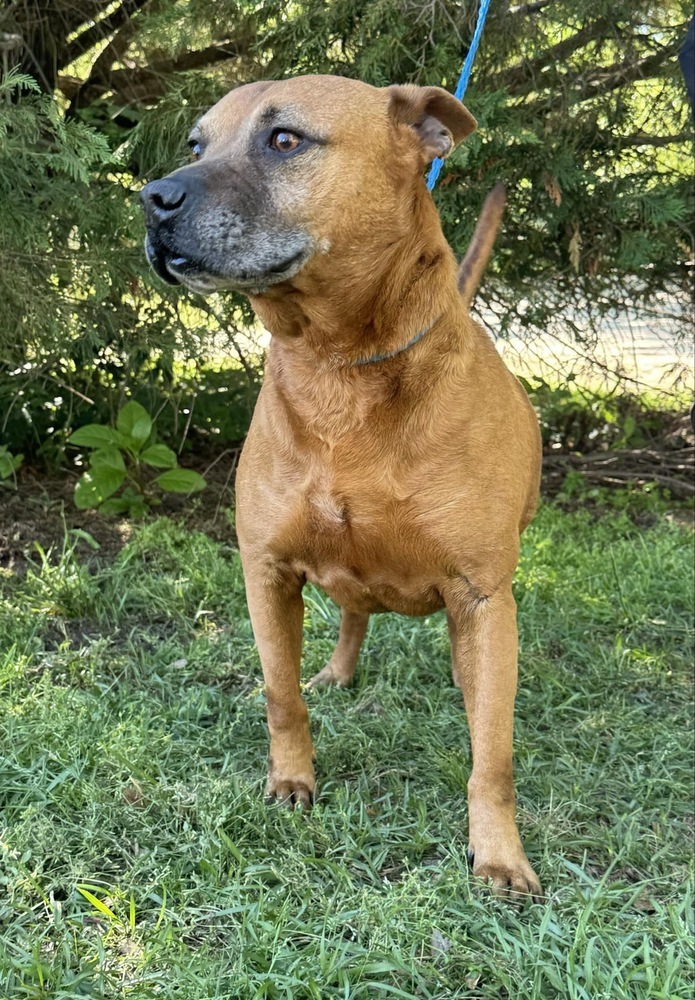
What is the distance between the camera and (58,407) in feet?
17.4

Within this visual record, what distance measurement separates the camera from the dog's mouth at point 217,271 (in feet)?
7.42

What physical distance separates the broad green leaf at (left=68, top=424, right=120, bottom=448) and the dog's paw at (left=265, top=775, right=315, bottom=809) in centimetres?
244

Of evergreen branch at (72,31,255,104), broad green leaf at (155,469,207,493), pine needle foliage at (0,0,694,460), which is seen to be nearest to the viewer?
pine needle foliage at (0,0,694,460)

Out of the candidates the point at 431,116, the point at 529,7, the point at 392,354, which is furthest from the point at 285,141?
the point at 529,7

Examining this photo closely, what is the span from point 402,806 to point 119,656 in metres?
1.37

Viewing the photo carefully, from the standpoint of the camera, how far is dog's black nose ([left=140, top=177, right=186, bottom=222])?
2.18 meters

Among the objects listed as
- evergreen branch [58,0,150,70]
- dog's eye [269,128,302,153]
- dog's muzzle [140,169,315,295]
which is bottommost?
dog's muzzle [140,169,315,295]

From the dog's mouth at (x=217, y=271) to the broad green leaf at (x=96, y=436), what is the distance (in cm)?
255

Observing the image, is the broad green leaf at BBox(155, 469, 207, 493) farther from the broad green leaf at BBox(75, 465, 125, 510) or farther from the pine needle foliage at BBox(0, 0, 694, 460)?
the pine needle foliage at BBox(0, 0, 694, 460)

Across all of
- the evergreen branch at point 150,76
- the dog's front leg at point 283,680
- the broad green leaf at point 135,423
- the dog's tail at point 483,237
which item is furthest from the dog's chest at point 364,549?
the evergreen branch at point 150,76

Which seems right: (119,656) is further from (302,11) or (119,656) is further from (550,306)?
(550,306)

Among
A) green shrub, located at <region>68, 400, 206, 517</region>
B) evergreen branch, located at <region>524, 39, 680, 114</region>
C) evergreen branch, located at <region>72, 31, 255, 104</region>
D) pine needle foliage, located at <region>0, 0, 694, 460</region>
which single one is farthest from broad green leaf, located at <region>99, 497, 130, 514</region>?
evergreen branch, located at <region>524, 39, 680, 114</region>

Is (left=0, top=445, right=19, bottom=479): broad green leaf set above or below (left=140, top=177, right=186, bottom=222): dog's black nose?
below

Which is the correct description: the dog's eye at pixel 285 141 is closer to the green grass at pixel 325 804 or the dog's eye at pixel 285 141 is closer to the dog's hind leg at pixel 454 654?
the dog's hind leg at pixel 454 654
